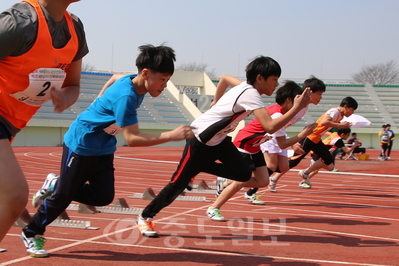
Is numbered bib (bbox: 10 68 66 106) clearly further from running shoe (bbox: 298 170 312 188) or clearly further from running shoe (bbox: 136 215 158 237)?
running shoe (bbox: 298 170 312 188)

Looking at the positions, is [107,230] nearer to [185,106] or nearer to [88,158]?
[88,158]

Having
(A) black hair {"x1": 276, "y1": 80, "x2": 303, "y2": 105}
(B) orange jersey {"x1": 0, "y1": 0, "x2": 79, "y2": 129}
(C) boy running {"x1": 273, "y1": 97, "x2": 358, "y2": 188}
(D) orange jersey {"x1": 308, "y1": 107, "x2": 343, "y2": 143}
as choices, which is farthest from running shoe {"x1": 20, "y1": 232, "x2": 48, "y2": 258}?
(D) orange jersey {"x1": 308, "y1": 107, "x2": 343, "y2": 143}

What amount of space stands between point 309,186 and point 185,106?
29638mm

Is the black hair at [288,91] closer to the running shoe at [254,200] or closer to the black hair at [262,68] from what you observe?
the running shoe at [254,200]

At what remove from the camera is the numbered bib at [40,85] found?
2779 mm

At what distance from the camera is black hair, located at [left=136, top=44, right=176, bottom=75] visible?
3.95m

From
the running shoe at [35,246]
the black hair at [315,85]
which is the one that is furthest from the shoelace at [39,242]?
the black hair at [315,85]

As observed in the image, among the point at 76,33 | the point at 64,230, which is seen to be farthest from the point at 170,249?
the point at 76,33

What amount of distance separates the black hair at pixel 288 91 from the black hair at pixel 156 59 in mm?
3164

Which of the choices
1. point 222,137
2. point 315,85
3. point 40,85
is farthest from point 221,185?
point 40,85

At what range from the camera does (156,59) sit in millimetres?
3953

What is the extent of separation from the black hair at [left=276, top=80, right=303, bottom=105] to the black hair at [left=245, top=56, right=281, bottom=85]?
6.13 feet

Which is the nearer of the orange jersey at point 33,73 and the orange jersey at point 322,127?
the orange jersey at point 33,73

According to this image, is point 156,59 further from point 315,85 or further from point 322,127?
point 322,127
